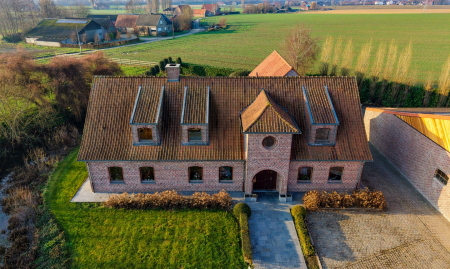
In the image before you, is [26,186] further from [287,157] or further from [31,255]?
[287,157]

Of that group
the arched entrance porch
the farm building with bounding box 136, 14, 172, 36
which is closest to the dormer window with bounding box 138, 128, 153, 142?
the arched entrance porch

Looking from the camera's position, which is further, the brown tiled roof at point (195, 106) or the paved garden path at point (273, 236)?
the brown tiled roof at point (195, 106)

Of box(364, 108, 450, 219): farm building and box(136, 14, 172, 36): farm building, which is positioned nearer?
box(364, 108, 450, 219): farm building

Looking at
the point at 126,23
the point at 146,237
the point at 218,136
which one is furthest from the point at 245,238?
the point at 126,23

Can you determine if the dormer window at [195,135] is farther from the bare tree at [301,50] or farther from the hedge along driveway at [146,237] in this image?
the bare tree at [301,50]

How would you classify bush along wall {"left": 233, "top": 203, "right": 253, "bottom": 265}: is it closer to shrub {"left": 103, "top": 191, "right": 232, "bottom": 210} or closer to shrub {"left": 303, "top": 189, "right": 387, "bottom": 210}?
shrub {"left": 103, "top": 191, "right": 232, "bottom": 210}

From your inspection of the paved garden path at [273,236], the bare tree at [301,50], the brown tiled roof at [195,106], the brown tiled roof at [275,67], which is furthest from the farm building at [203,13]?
the paved garden path at [273,236]
